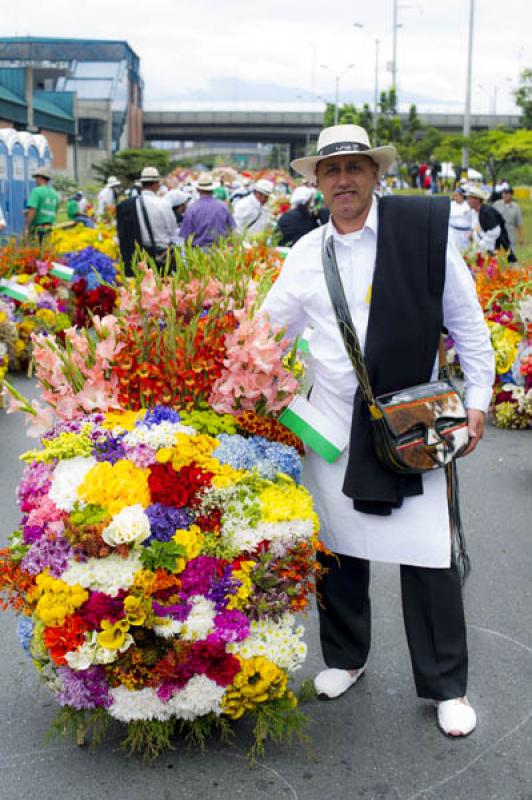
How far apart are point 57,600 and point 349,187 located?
165 cm

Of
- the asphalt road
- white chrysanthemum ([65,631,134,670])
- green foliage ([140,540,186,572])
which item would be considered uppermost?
green foliage ([140,540,186,572])

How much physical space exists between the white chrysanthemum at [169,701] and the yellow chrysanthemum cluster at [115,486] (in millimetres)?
564

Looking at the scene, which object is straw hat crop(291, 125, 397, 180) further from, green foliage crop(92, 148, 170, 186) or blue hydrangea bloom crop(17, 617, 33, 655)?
green foliage crop(92, 148, 170, 186)

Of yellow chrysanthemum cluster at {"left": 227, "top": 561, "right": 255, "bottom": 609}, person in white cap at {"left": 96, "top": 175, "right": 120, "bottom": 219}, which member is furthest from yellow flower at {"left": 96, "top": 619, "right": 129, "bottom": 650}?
person in white cap at {"left": 96, "top": 175, "right": 120, "bottom": 219}

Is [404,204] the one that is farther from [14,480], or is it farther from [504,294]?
[504,294]

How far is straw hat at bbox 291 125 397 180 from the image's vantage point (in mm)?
3617

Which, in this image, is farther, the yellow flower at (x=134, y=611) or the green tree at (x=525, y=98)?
the green tree at (x=525, y=98)

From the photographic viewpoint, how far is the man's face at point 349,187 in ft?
11.9

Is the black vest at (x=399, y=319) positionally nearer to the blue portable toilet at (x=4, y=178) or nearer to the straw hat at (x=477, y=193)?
the straw hat at (x=477, y=193)

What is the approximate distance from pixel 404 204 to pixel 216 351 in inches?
32.9

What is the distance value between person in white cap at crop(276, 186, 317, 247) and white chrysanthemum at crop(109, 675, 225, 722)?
10.7 m

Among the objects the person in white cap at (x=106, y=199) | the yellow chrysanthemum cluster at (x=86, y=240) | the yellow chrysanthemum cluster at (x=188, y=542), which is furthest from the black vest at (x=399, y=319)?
the person in white cap at (x=106, y=199)

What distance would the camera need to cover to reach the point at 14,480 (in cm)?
706

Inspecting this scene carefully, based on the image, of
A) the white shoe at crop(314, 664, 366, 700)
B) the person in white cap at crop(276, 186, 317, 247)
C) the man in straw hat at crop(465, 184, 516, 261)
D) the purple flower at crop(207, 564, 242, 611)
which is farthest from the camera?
the man in straw hat at crop(465, 184, 516, 261)
